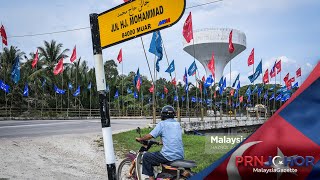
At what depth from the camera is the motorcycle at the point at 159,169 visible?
5.55 meters

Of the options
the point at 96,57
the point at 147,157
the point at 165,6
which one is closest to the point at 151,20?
the point at 165,6

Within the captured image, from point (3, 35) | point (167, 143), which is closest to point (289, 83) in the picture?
point (3, 35)

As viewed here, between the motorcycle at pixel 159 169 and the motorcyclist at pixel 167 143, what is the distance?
110 mm

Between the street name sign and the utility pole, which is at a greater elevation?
the street name sign

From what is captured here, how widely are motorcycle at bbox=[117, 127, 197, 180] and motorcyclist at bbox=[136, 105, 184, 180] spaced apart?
0.11m

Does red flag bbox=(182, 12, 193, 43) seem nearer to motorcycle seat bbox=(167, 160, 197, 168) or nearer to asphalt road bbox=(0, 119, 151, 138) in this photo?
asphalt road bbox=(0, 119, 151, 138)

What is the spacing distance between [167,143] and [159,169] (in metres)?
0.65

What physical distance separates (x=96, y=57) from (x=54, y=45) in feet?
152

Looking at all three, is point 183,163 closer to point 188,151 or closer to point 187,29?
point 188,151

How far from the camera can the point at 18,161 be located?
9641 mm

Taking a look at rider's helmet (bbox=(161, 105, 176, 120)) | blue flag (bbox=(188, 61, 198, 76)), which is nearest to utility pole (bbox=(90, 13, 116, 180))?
rider's helmet (bbox=(161, 105, 176, 120))

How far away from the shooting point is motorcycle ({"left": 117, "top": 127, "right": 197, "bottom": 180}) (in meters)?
5.55

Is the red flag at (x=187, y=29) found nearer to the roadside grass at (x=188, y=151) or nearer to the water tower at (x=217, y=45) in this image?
the roadside grass at (x=188, y=151)

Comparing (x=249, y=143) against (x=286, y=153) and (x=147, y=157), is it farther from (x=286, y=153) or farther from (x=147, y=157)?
(x=147, y=157)
